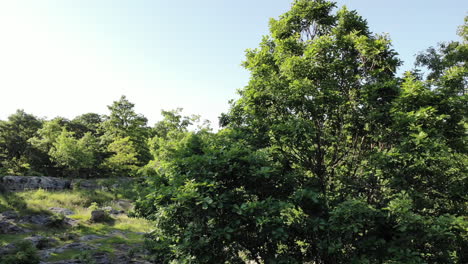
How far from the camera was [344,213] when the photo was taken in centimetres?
607

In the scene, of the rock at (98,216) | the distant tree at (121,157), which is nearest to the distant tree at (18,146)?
the distant tree at (121,157)

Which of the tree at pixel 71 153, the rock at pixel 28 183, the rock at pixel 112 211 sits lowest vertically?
the rock at pixel 112 211

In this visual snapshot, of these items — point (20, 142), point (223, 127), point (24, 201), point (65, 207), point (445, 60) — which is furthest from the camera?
point (20, 142)

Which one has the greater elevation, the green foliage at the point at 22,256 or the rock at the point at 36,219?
the rock at the point at 36,219

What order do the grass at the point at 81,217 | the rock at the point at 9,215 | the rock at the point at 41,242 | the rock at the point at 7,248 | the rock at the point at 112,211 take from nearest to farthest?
1. the rock at the point at 7,248
2. the rock at the point at 41,242
3. the grass at the point at 81,217
4. the rock at the point at 9,215
5. the rock at the point at 112,211

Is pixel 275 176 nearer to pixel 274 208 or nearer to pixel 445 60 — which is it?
pixel 274 208

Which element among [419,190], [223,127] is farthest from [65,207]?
[419,190]

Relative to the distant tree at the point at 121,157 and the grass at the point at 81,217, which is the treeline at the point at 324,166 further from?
the distant tree at the point at 121,157

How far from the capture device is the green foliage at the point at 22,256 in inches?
390

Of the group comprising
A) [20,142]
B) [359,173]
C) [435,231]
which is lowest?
[435,231]

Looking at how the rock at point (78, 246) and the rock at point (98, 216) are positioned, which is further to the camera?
the rock at point (98, 216)

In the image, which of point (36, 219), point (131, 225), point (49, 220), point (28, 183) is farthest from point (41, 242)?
point (28, 183)

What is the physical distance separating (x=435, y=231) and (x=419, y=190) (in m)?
1.67

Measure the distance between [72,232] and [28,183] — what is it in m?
15.3
